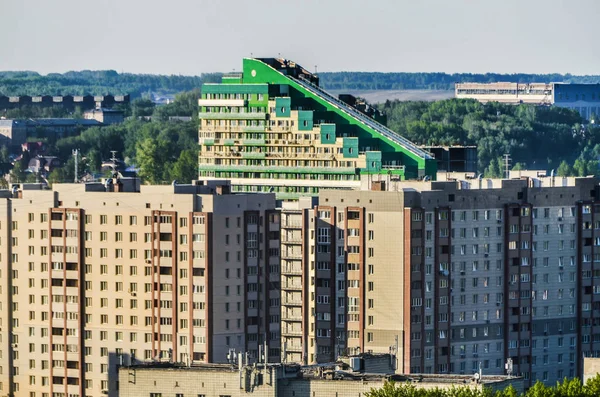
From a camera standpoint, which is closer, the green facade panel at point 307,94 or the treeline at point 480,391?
the treeline at point 480,391

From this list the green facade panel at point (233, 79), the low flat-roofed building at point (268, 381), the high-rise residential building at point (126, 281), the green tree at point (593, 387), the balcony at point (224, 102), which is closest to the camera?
the green tree at point (593, 387)

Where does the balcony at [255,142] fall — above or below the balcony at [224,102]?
below

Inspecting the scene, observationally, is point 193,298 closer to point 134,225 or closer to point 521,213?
point 134,225

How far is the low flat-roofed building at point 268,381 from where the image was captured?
3848 inches

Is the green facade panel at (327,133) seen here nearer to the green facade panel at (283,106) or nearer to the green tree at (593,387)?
the green facade panel at (283,106)

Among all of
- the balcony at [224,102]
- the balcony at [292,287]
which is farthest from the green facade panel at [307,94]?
the balcony at [292,287]

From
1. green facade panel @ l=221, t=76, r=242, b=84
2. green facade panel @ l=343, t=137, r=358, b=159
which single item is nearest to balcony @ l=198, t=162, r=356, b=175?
green facade panel @ l=343, t=137, r=358, b=159

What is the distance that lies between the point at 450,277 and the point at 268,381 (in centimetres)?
2590

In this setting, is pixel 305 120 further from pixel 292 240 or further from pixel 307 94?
pixel 292 240

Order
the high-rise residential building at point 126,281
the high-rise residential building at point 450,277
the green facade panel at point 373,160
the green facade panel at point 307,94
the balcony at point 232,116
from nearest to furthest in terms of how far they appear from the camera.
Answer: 1. the high-rise residential building at point 126,281
2. the high-rise residential building at point 450,277
3. the green facade panel at point 373,160
4. the balcony at point 232,116
5. the green facade panel at point 307,94

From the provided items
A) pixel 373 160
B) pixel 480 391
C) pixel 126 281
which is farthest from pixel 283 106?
pixel 480 391

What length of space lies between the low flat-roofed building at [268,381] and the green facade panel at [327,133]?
69.9 meters

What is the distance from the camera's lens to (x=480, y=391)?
94.8 metres

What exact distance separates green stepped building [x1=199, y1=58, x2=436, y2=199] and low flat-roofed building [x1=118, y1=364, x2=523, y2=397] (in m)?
67.3
